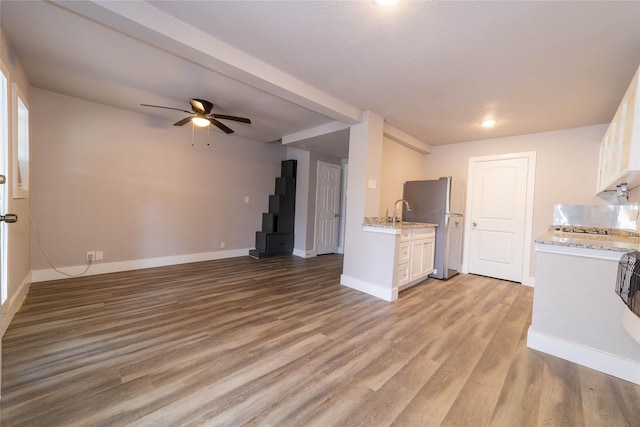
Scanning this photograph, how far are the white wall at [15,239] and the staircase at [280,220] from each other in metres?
3.04

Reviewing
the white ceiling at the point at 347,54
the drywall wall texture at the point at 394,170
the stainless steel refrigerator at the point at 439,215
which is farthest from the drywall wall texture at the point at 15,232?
the stainless steel refrigerator at the point at 439,215

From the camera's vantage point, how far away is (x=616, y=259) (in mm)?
1800

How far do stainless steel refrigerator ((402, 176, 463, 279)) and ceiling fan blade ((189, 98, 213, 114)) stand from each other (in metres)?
3.20

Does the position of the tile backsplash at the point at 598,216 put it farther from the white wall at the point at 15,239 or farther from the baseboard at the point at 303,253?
the white wall at the point at 15,239

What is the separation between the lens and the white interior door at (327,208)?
565cm

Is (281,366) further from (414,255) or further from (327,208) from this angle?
(327,208)

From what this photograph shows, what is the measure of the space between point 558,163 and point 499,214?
1.03 meters

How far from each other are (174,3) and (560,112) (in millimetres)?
4128

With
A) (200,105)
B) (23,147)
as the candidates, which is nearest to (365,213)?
(200,105)

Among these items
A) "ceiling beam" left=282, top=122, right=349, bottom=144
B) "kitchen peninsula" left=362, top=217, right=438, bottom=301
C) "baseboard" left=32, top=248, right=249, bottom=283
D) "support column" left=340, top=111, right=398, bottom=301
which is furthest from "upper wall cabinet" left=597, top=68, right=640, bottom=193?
"baseboard" left=32, top=248, right=249, bottom=283

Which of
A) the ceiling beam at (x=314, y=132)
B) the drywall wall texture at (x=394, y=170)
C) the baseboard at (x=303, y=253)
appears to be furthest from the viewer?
the baseboard at (x=303, y=253)

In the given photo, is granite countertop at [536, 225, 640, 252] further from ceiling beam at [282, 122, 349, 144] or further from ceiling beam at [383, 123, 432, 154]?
ceiling beam at [282, 122, 349, 144]

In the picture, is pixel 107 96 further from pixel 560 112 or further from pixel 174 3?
pixel 560 112

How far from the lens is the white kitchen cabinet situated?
3.24 meters
